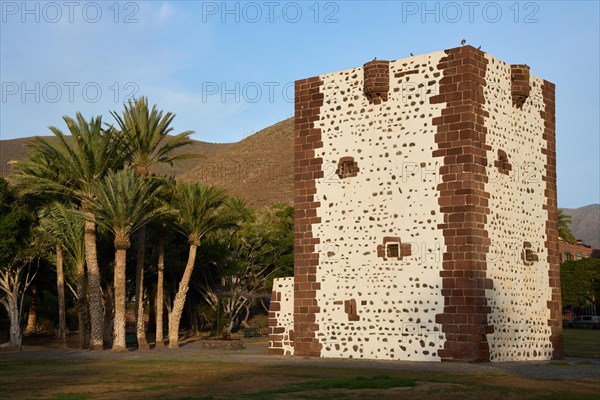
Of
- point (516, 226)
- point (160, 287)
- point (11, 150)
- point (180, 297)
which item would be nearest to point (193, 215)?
point (160, 287)

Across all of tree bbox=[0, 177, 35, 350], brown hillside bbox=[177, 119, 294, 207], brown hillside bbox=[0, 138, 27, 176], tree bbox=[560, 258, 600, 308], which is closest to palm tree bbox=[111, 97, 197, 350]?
tree bbox=[0, 177, 35, 350]

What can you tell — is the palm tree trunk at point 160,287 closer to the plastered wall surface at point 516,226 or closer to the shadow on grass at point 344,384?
the plastered wall surface at point 516,226

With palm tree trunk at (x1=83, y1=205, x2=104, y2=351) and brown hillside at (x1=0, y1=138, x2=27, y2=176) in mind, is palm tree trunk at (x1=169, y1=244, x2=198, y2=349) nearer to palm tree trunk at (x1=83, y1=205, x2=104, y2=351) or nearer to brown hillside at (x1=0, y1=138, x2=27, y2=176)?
palm tree trunk at (x1=83, y1=205, x2=104, y2=351)

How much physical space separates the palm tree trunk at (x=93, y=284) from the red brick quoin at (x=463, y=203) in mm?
16131

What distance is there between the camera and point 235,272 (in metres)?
52.3

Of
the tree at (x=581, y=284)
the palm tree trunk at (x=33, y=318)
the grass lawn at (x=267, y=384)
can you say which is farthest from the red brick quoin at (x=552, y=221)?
the tree at (x=581, y=284)

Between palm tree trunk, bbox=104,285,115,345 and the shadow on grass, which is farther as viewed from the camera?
palm tree trunk, bbox=104,285,115,345

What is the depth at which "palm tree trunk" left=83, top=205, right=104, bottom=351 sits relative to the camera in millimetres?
34656

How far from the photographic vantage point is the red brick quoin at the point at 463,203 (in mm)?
24344

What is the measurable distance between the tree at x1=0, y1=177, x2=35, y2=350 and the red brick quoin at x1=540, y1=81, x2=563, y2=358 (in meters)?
24.5

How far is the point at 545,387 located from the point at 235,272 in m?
37.1

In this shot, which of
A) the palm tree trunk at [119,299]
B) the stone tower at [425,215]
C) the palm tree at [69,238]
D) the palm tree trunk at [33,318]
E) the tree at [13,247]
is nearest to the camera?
the stone tower at [425,215]

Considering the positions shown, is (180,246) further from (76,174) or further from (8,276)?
(76,174)

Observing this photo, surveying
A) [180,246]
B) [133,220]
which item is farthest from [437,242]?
[180,246]
